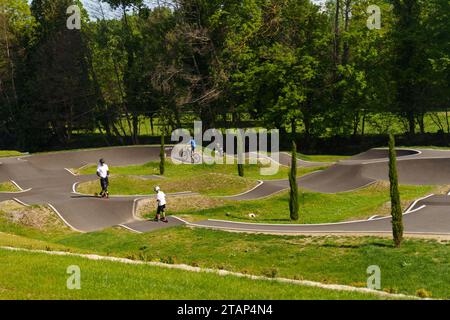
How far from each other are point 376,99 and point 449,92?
8.14 m

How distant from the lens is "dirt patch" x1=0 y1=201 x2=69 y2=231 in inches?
1226

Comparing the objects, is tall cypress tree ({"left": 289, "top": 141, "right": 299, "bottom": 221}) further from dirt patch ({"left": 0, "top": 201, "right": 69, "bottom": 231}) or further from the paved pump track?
dirt patch ({"left": 0, "top": 201, "right": 69, "bottom": 231})

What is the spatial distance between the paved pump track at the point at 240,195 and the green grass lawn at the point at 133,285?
11.6m

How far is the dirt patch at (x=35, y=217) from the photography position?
31141 millimetres

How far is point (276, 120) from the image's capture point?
66250 millimetres

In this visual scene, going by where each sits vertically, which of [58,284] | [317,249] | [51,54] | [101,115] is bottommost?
[317,249]

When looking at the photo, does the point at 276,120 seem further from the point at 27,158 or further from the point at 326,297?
the point at 326,297

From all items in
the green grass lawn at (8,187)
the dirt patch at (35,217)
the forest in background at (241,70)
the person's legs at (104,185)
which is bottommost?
the dirt patch at (35,217)

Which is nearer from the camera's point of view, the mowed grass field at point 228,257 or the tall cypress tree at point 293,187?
the mowed grass field at point 228,257

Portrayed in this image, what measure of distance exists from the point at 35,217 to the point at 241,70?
139ft

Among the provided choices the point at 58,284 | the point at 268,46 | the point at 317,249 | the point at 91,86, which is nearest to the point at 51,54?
the point at 91,86

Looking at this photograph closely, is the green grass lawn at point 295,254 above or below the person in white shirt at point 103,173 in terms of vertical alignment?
below

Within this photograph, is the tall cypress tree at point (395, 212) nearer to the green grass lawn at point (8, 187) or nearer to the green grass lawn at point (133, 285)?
the green grass lawn at point (133, 285)

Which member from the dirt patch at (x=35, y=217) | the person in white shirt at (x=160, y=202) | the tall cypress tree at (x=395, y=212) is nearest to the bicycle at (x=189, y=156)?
the person in white shirt at (x=160, y=202)
